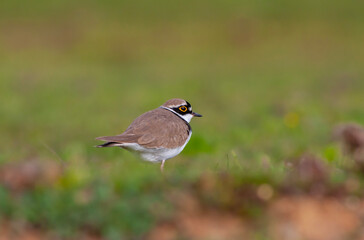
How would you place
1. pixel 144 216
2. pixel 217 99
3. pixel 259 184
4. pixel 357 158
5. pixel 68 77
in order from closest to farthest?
pixel 144 216 → pixel 259 184 → pixel 357 158 → pixel 217 99 → pixel 68 77

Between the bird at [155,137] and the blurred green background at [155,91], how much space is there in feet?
0.84

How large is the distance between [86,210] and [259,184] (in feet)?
4.98

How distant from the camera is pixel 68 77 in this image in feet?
74.7

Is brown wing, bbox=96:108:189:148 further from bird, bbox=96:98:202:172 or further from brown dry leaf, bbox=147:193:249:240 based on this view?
brown dry leaf, bbox=147:193:249:240

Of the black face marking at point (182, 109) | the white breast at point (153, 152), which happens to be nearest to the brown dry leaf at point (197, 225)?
the white breast at point (153, 152)

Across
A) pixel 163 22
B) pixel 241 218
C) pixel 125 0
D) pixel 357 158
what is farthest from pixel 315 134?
pixel 125 0

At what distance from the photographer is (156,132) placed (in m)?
8.18

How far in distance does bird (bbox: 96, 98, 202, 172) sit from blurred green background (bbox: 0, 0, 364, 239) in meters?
0.26

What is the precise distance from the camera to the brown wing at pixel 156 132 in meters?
7.96

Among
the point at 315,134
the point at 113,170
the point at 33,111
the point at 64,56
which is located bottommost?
the point at 64,56

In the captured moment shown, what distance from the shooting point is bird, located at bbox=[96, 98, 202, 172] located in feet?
26.0

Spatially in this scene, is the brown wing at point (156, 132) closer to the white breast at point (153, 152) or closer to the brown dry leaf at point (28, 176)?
the white breast at point (153, 152)

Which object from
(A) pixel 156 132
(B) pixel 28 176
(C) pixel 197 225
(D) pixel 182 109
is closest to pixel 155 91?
(D) pixel 182 109

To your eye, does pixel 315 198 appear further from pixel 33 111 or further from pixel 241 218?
pixel 33 111
